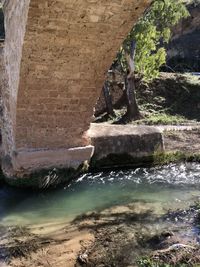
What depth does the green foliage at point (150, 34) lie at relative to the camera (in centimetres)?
1381

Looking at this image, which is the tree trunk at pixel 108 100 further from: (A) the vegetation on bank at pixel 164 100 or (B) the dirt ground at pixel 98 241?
(B) the dirt ground at pixel 98 241

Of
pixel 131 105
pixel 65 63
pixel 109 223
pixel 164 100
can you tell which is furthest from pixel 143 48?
pixel 109 223

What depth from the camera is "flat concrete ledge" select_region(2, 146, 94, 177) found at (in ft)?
25.5

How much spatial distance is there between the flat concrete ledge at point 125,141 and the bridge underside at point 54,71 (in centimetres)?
79

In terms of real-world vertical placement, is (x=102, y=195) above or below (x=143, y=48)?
below

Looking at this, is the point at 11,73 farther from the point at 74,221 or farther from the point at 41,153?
the point at 74,221

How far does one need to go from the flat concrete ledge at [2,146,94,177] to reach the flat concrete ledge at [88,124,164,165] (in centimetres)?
76

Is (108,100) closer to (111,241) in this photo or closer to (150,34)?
(150,34)

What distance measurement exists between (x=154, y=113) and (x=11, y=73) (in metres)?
9.49

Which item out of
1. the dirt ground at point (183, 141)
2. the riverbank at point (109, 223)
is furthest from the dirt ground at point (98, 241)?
the dirt ground at point (183, 141)

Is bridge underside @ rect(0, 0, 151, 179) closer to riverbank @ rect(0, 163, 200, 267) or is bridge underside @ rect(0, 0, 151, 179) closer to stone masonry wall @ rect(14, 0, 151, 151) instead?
stone masonry wall @ rect(14, 0, 151, 151)

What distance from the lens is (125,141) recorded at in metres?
9.27

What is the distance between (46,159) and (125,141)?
78.3 inches

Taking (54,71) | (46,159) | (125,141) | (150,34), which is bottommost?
(46,159)
